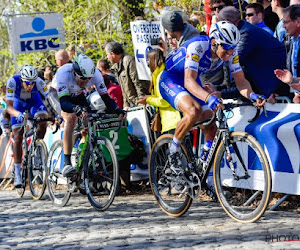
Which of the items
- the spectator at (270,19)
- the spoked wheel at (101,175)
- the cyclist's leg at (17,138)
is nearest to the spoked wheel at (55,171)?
the spoked wheel at (101,175)

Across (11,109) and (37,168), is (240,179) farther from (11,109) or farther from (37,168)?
(11,109)

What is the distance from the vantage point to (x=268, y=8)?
10.3 meters

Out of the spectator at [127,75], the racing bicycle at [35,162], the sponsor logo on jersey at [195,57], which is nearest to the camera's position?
the sponsor logo on jersey at [195,57]

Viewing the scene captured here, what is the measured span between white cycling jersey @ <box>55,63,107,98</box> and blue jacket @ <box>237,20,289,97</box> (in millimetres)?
2176

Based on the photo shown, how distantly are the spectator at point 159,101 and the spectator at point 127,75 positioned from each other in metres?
2.00

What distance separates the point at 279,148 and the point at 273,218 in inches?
35.5

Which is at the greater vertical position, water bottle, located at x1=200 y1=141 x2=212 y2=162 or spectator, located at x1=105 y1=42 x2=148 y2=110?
spectator, located at x1=105 y1=42 x2=148 y2=110

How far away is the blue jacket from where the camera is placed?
8.36 m

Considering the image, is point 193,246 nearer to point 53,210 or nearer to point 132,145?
point 53,210

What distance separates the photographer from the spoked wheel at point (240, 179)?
22.1 feet

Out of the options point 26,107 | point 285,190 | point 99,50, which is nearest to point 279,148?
point 285,190

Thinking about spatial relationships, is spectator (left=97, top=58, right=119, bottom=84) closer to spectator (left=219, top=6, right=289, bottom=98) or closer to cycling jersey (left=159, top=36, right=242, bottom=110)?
spectator (left=219, top=6, right=289, bottom=98)

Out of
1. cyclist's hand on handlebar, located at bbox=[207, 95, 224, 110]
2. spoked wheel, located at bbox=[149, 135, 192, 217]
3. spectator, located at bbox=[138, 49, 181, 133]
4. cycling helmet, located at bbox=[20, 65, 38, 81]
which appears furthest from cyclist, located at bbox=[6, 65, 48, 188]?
cyclist's hand on handlebar, located at bbox=[207, 95, 224, 110]

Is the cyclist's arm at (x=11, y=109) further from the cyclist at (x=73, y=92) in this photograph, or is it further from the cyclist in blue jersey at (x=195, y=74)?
the cyclist in blue jersey at (x=195, y=74)
